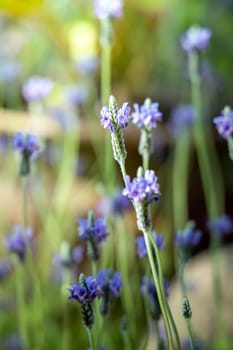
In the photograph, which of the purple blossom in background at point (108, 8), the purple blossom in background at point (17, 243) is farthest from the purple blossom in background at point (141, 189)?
the purple blossom in background at point (108, 8)

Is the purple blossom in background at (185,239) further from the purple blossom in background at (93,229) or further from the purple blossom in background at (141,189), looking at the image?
the purple blossom in background at (141,189)

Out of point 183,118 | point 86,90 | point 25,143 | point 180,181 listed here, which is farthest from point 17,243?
point 180,181

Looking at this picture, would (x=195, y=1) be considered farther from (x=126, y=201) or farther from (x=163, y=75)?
(x=126, y=201)

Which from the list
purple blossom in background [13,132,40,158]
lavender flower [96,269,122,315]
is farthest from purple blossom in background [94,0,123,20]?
lavender flower [96,269,122,315]

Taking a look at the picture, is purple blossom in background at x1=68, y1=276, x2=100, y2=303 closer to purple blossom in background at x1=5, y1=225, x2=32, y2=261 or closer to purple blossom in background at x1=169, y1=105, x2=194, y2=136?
purple blossom in background at x1=5, y1=225, x2=32, y2=261

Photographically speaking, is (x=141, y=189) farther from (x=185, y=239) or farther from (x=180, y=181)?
(x=180, y=181)
